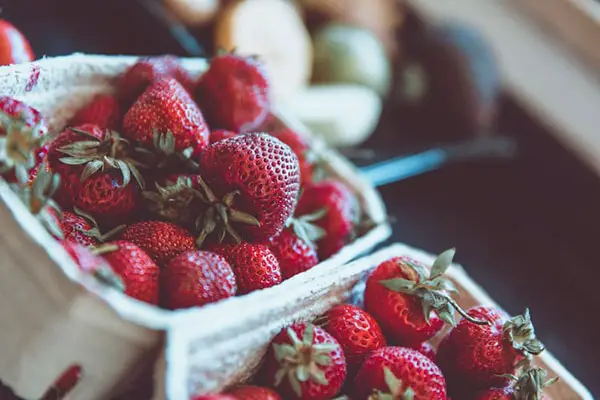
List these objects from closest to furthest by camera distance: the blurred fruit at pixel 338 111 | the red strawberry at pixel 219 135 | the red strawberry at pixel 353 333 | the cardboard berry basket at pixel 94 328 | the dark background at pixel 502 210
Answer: the cardboard berry basket at pixel 94 328, the red strawberry at pixel 353 333, the red strawberry at pixel 219 135, the dark background at pixel 502 210, the blurred fruit at pixel 338 111

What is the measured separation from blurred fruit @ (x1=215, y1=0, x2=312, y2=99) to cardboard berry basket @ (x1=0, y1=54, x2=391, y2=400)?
895mm

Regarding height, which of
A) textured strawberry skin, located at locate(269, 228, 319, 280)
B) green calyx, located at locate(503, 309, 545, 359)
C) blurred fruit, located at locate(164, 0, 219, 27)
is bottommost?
blurred fruit, located at locate(164, 0, 219, 27)

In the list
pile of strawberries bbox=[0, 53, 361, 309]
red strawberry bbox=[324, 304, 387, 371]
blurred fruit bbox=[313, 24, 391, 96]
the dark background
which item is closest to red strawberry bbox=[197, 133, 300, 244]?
pile of strawberries bbox=[0, 53, 361, 309]

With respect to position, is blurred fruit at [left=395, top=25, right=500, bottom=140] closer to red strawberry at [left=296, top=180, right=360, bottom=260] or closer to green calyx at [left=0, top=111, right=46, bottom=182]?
red strawberry at [left=296, top=180, right=360, bottom=260]

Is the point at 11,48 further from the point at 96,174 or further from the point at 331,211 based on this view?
the point at 331,211

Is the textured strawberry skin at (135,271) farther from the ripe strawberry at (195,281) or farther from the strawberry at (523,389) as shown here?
the strawberry at (523,389)

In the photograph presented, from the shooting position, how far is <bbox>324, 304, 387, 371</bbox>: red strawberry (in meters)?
0.64

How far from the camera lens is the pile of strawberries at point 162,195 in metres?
0.58

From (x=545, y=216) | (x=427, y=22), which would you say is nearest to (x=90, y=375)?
(x=545, y=216)

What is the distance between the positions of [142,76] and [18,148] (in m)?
0.24

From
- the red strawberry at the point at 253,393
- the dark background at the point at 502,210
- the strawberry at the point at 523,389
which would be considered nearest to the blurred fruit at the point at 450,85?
the dark background at the point at 502,210

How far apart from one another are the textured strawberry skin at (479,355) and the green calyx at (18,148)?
1.43ft

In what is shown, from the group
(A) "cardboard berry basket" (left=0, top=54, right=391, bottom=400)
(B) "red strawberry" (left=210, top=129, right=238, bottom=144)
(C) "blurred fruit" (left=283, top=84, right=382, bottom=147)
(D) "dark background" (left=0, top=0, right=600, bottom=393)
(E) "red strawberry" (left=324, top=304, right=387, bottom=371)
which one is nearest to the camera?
(A) "cardboard berry basket" (left=0, top=54, right=391, bottom=400)

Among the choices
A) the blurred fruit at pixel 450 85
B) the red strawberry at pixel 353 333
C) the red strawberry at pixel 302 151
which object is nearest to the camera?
the red strawberry at pixel 353 333
